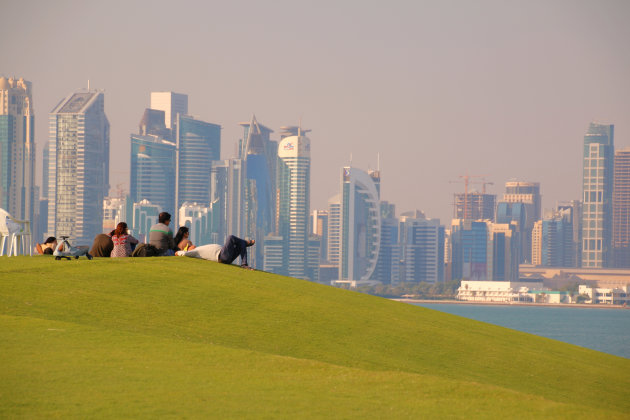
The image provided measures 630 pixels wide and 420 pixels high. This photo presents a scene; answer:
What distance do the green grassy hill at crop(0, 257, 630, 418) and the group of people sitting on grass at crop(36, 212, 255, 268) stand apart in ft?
1.98

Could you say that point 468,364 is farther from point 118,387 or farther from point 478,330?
point 118,387

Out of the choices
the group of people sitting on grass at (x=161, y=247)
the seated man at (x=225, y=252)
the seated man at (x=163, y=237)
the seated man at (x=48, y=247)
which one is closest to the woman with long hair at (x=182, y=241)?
the group of people sitting on grass at (x=161, y=247)

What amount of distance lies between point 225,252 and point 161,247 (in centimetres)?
189

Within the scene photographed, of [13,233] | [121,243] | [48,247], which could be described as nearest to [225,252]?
[121,243]

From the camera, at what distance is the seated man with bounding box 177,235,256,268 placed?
22.4m

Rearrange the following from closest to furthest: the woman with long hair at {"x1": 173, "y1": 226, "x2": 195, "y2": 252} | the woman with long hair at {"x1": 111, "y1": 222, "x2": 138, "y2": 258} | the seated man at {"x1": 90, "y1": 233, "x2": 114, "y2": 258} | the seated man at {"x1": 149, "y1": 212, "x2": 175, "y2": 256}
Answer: the woman with long hair at {"x1": 111, "y1": 222, "x2": 138, "y2": 258}, the seated man at {"x1": 90, "y1": 233, "x2": 114, "y2": 258}, the seated man at {"x1": 149, "y1": 212, "x2": 175, "y2": 256}, the woman with long hair at {"x1": 173, "y1": 226, "x2": 195, "y2": 252}

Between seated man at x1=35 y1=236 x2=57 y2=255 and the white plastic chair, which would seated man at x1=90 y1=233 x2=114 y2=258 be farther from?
the white plastic chair

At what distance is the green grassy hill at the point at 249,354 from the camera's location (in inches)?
471

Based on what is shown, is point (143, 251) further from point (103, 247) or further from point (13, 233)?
point (13, 233)

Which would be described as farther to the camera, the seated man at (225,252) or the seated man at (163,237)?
the seated man at (163,237)

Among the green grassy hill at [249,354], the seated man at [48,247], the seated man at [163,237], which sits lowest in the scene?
the green grassy hill at [249,354]

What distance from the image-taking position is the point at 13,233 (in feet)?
86.0

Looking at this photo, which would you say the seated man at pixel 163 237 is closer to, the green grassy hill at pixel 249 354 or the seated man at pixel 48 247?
the green grassy hill at pixel 249 354

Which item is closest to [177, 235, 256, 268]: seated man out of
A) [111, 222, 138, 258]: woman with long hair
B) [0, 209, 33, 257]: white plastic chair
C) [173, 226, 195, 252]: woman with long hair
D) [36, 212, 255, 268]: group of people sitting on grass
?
[36, 212, 255, 268]: group of people sitting on grass
